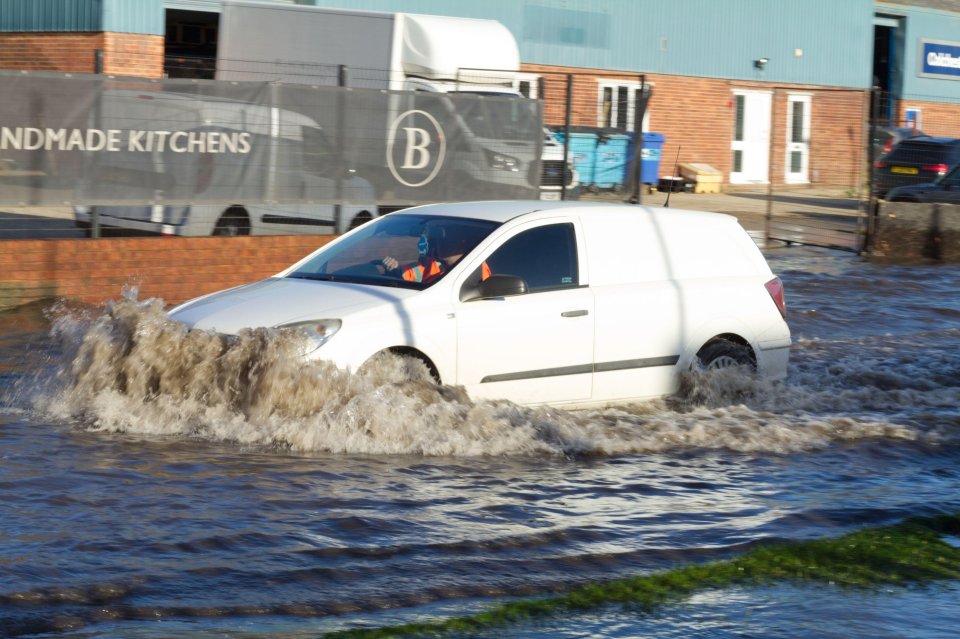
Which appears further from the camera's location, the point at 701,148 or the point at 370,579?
the point at 701,148

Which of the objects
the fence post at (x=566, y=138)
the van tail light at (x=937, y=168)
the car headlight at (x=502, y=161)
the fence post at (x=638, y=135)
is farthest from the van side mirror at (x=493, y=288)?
the van tail light at (x=937, y=168)

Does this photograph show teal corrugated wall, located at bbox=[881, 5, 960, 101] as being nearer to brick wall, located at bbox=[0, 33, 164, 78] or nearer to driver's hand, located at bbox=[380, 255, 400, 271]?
brick wall, located at bbox=[0, 33, 164, 78]

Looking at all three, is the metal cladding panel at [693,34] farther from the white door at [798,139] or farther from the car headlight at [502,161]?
the car headlight at [502,161]

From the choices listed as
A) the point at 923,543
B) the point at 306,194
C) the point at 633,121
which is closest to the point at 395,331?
the point at 923,543

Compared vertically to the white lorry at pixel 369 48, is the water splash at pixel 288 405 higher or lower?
lower

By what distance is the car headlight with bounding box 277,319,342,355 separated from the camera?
847 centimetres

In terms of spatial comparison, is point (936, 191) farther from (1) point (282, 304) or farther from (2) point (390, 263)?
(1) point (282, 304)

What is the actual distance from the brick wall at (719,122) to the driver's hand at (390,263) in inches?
938

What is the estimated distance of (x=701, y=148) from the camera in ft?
121

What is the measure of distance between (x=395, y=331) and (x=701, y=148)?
29430mm

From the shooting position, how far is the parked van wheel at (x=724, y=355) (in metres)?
10.2

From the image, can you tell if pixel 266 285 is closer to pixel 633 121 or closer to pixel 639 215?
pixel 639 215

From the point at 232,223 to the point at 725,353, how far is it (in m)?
7.07

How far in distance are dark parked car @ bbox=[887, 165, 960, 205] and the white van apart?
1187 centimetres
